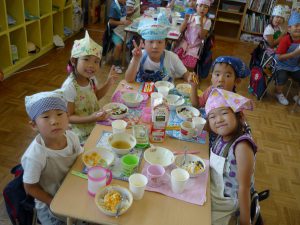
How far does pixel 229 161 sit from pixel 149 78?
42.9 inches

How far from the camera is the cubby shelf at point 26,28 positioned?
3.66m

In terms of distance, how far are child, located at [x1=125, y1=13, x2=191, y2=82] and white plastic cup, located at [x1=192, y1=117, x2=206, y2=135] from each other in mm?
490

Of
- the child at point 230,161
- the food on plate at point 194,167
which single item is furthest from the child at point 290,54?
the food on plate at point 194,167

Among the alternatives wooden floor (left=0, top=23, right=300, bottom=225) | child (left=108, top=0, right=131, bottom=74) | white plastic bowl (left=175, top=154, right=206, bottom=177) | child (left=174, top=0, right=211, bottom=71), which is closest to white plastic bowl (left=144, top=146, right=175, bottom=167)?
white plastic bowl (left=175, top=154, right=206, bottom=177)

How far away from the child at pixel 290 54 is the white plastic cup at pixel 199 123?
2503 mm

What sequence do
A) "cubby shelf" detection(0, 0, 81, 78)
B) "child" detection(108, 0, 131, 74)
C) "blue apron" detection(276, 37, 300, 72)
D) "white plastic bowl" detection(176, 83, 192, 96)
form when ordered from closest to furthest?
"white plastic bowl" detection(176, 83, 192, 96) < "cubby shelf" detection(0, 0, 81, 78) < "blue apron" detection(276, 37, 300, 72) < "child" detection(108, 0, 131, 74)

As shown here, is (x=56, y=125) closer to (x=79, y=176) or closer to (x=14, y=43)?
(x=79, y=176)

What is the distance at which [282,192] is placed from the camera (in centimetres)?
246

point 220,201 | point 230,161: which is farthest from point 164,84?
point 220,201

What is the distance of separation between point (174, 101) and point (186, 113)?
16 cm

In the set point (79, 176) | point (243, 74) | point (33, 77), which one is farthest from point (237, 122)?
point (33, 77)

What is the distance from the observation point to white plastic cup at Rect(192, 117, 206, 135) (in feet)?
5.58

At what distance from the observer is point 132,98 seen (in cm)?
200

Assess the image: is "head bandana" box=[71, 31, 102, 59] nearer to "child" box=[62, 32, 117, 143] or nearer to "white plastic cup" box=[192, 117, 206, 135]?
"child" box=[62, 32, 117, 143]
